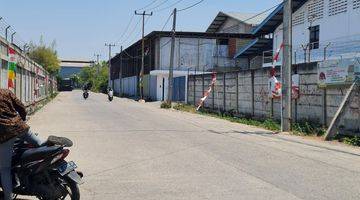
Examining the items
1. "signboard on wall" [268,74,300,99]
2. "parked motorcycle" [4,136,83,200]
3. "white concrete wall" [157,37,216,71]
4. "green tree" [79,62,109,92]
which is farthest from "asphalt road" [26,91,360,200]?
"green tree" [79,62,109,92]

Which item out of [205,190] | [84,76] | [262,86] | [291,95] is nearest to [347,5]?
[262,86]

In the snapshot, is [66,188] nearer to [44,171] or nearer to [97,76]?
[44,171]

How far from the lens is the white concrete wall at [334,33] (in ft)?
116

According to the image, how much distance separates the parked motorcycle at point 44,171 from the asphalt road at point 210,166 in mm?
920

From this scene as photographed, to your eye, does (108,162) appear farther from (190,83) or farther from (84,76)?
(84,76)

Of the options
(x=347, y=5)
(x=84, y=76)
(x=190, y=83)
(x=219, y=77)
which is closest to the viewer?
(x=219, y=77)

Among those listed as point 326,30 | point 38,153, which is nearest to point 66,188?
point 38,153

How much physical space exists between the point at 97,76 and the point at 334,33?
100049 mm

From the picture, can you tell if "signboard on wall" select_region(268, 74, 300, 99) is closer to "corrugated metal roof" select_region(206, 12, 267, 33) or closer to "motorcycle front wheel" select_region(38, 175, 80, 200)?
"motorcycle front wheel" select_region(38, 175, 80, 200)

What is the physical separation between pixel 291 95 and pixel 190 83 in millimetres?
21710

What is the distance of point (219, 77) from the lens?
33.3 metres

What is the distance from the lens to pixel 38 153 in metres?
6.76

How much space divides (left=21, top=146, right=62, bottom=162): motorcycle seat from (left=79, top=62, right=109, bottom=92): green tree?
108 meters

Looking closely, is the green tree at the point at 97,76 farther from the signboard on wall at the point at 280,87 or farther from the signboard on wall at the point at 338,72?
the signboard on wall at the point at 338,72
